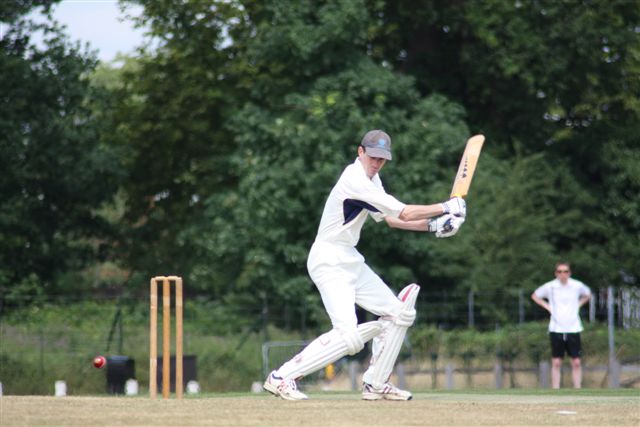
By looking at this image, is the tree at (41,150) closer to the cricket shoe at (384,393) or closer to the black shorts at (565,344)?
the black shorts at (565,344)

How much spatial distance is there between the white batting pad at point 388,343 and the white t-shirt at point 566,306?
23.4 ft

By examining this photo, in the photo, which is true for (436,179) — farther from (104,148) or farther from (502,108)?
(104,148)

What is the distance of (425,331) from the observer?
22031 mm

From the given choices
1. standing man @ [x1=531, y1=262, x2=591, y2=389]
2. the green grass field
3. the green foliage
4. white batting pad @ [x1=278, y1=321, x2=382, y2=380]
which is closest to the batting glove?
white batting pad @ [x1=278, y1=321, x2=382, y2=380]

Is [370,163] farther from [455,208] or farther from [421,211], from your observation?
[455,208]

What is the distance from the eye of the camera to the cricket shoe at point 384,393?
9.80 m

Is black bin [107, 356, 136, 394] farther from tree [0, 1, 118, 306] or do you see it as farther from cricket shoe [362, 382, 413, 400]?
cricket shoe [362, 382, 413, 400]

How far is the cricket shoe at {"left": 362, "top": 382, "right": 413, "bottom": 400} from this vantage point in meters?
9.80

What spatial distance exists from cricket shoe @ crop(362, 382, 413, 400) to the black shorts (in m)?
7.16

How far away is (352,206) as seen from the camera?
9.54 metres

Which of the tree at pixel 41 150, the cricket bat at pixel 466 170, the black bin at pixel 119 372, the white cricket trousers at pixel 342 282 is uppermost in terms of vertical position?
the tree at pixel 41 150

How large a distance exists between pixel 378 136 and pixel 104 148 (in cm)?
1926

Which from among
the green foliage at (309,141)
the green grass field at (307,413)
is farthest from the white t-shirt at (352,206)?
the green foliage at (309,141)

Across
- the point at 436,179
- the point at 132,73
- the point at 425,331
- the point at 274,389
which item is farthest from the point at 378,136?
the point at 132,73
